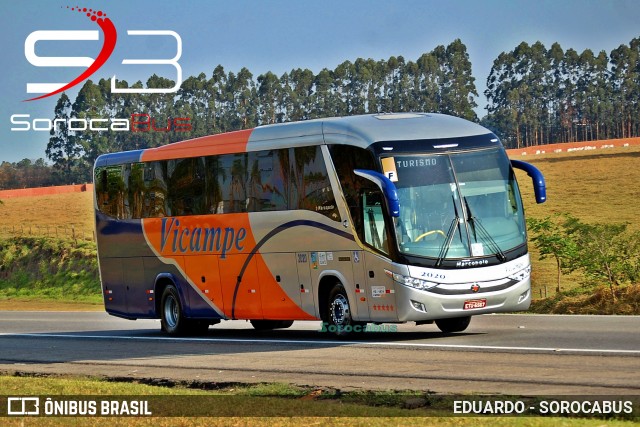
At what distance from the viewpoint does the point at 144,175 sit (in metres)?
27.0

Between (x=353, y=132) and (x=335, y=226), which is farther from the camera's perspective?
(x=335, y=226)

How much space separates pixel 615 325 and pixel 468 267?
3.71m

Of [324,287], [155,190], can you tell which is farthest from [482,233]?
A: [155,190]

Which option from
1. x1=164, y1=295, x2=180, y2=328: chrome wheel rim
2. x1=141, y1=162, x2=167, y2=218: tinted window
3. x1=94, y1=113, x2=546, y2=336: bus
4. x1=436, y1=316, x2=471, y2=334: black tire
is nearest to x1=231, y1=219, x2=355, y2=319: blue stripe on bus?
x1=94, y1=113, x2=546, y2=336: bus

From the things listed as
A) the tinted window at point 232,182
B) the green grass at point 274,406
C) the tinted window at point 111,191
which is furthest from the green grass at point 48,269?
the green grass at point 274,406

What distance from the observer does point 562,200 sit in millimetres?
79062

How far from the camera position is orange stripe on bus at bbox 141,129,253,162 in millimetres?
24320

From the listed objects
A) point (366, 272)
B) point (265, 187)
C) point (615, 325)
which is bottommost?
point (615, 325)

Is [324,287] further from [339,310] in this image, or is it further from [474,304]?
[474,304]

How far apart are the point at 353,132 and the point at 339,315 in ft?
10.6

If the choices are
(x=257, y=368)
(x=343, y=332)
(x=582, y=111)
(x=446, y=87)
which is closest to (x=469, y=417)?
(x=257, y=368)

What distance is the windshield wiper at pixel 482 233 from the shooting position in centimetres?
2030

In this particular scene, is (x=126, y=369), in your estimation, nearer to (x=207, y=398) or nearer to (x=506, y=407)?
(x=207, y=398)

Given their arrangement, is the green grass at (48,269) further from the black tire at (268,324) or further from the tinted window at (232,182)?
the tinted window at (232,182)
